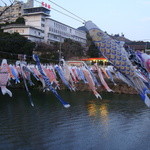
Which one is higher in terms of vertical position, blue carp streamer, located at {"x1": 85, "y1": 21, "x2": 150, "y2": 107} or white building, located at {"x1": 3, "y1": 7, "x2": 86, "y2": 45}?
white building, located at {"x1": 3, "y1": 7, "x2": 86, "y2": 45}

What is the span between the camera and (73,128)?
Result: 587 inches

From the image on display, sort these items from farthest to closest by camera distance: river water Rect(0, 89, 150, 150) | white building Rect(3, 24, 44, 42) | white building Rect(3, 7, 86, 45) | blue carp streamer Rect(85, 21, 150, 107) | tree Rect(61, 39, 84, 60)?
white building Rect(3, 7, 86, 45) < white building Rect(3, 24, 44, 42) < tree Rect(61, 39, 84, 60) < river water Rect(0, 89, 150, 150) < blue carp streamer Rect(85, 21, 150, 107)

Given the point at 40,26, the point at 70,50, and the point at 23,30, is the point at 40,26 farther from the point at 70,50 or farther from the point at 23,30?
the point at 70,50

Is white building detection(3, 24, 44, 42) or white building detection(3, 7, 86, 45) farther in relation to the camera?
white building detection(3, 7, 86, 45)

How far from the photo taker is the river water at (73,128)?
12.0 metres

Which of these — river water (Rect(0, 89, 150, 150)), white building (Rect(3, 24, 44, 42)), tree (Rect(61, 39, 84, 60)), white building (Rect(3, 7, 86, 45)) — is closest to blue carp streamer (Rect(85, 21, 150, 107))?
river water (Rect(0, 89, 150, 150))

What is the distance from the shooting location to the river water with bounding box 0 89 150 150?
1205 centimetres

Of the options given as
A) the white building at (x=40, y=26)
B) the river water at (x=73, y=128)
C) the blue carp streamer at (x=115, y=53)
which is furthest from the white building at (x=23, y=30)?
the blue carp streamer at (x=115, y=53)

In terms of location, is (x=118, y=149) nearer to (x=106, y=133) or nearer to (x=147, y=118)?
(x=106, y=133)

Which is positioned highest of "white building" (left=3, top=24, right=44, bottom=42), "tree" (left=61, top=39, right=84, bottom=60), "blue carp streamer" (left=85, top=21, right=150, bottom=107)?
"white building" (left=3, top=24, right=44, bottom=42)

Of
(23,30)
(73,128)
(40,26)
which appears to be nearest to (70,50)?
(23,30)

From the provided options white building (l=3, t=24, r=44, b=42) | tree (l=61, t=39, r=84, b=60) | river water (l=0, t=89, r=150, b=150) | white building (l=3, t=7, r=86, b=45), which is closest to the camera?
river water (l=0, t=89, r=150, b=150)

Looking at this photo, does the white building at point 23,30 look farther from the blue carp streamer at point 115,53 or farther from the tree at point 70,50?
the blue carp streamer at point 115,53

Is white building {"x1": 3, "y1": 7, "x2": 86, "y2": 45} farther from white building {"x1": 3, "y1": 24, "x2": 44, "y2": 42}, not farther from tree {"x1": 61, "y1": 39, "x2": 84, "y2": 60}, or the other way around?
tree {"x1": 61, "y1": 39, "x2": 84, "y2": 60}
